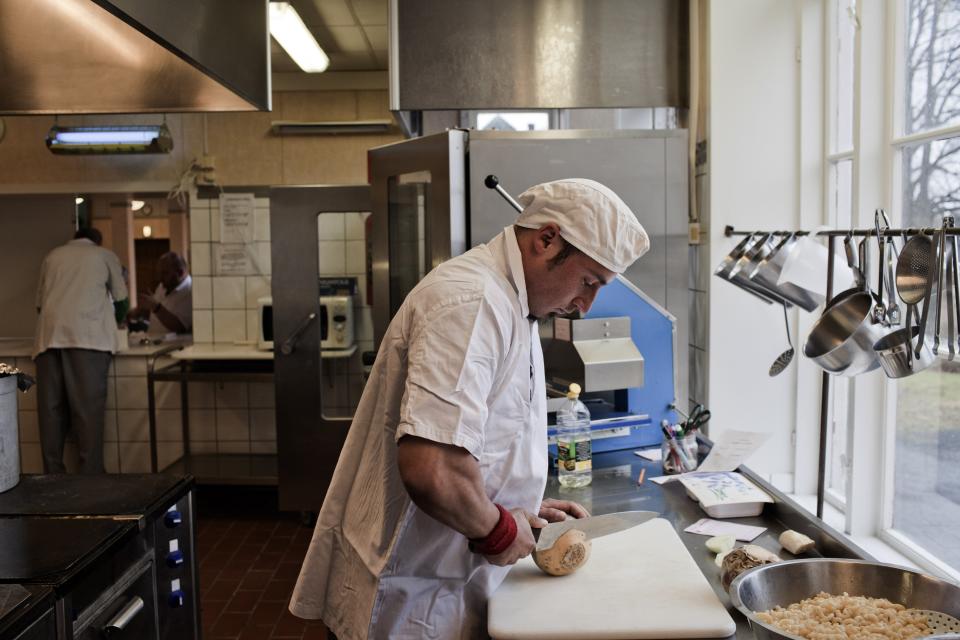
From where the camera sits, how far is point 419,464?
4.25 feet

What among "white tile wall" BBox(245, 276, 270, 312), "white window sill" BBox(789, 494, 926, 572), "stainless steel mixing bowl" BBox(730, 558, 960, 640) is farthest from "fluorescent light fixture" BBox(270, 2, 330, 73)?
"stainless steel mixing bowl" BBox(730, 558, 960, 640)

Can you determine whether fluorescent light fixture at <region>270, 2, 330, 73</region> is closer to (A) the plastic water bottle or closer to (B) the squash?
(A) the plastic water bottle

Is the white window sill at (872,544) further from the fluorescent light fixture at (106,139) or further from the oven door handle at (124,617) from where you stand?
the fluorescent light fixture at (106,139)

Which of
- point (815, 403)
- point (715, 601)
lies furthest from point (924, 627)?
point (815, 403)

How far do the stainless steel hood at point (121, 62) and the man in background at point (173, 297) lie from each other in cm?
417

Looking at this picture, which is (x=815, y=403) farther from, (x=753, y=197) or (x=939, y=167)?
(x=939, y=167)

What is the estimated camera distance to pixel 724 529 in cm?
183

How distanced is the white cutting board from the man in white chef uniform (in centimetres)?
9

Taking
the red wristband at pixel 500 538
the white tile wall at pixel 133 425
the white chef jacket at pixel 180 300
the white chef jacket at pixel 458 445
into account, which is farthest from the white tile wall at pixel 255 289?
the red wristband at pixel 500 538

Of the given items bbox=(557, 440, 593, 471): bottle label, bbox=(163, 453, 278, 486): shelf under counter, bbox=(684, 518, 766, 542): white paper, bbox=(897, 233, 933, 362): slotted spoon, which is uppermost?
bbox=(897, 233, 933, 362): slotted spoon

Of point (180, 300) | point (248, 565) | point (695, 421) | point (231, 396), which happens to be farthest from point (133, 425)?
point (695, 421)

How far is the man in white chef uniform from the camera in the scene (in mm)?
1335

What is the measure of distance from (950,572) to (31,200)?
591 centimetres

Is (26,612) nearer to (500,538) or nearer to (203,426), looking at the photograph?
(500,538)
